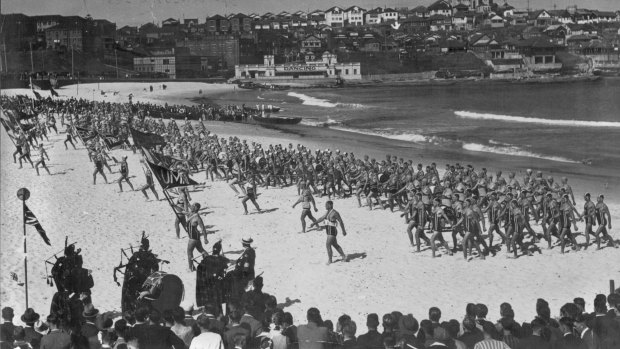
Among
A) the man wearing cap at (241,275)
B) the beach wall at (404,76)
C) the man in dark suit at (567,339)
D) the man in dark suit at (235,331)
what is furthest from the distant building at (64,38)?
the man in dark suit at (567,339)

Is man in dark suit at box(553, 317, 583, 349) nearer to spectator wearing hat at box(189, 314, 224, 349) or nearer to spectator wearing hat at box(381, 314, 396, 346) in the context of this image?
spectator wearing hat at box(381, 314, 396, 346)

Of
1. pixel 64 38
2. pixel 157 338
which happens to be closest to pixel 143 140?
pixel 157 338

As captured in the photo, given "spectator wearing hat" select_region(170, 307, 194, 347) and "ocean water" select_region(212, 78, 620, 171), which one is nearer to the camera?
"spectator wearing hat" select_region(170, 307, 194, 347)

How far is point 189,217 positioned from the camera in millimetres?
13055

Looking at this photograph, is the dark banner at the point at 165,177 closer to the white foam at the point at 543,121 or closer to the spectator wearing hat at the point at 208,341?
the spectator wearing hat at the point at 208,341

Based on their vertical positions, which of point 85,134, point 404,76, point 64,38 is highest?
point 64,38

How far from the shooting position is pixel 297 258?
14.2 metres

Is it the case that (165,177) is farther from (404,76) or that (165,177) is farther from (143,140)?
(404,76)

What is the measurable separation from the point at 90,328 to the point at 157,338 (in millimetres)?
1322

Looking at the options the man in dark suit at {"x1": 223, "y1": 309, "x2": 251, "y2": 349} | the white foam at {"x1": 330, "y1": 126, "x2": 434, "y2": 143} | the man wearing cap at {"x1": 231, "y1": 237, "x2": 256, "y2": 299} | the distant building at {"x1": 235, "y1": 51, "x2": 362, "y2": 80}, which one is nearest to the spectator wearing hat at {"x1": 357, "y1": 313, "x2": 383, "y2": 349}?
the man in dark suit at {"x1": 223, "y1": 309, "x2": 251, "y2": 349}

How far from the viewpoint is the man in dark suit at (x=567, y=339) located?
22.6 feet

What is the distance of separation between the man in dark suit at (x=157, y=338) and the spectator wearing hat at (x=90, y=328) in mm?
747

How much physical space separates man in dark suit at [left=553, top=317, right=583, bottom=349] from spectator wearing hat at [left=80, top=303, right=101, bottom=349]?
4.54 meters

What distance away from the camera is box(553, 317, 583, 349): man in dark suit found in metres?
6.90
